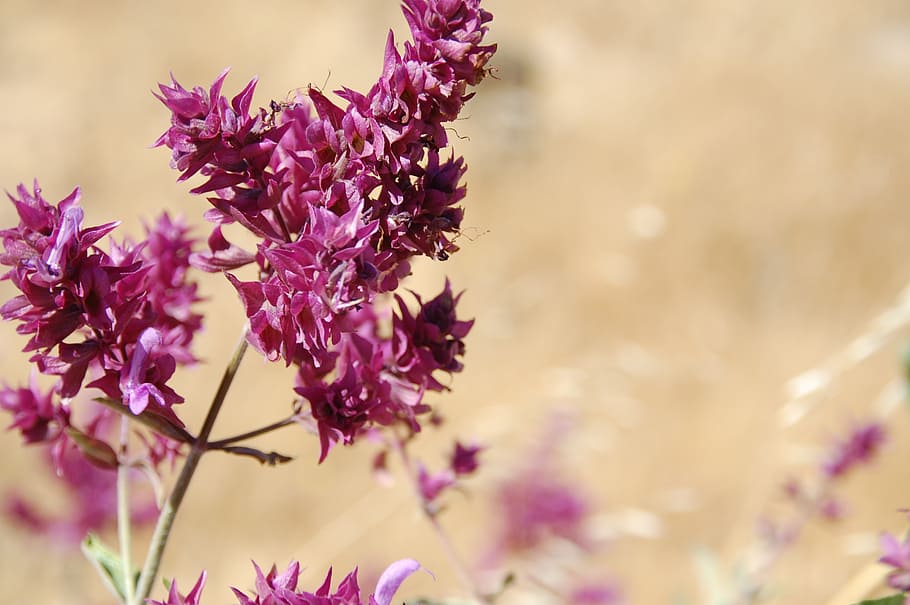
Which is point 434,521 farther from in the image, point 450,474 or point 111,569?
point 111,569

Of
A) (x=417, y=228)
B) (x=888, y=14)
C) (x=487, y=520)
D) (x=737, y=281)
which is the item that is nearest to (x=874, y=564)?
(x=417, y=228)

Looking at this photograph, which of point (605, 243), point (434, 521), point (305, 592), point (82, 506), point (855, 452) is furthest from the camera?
point (605, 243)

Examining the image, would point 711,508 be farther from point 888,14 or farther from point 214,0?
point 214,0

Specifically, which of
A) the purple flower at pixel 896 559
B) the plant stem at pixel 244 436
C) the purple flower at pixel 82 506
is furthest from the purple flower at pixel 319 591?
the purple flower at pixel 82 506

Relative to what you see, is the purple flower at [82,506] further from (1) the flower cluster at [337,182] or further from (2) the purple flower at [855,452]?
(2) the purple flower at [855,452]

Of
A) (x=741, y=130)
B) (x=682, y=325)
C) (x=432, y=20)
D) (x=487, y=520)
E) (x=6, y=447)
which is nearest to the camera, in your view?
(x=432, y=20)

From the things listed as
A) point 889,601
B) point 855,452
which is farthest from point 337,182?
point 855,452
